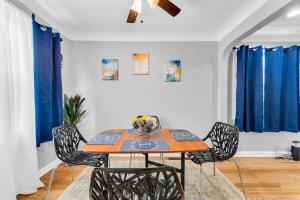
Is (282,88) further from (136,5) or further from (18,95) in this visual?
(18,95)

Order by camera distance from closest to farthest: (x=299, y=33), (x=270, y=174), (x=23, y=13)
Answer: (x=23, y=13)
(x=270, y=174)
(x=299, y=33)

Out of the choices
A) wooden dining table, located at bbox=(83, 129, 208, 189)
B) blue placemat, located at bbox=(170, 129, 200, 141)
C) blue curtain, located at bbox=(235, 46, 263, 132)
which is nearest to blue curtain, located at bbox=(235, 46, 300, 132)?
blue curtain, located at bbox=(235, 46, 263, 132)

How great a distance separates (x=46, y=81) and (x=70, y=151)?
3.77ft

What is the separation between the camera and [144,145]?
6.20 feet

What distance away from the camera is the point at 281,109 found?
12.4 ft

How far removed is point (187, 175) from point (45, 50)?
2.86 meters

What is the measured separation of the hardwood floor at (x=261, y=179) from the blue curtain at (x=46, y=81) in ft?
2.15

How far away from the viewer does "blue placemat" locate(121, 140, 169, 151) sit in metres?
1.79

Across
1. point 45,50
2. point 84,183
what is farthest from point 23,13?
point 84,183

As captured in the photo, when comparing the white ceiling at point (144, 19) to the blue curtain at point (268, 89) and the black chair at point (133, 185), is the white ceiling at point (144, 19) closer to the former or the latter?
the blue curtain at point (268, 89)

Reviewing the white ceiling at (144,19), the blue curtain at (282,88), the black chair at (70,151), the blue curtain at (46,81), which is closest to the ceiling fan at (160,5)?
the white ceiling at (144,19)

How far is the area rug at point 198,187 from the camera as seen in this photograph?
233 cm

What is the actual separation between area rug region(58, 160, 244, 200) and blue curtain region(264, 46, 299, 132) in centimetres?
176

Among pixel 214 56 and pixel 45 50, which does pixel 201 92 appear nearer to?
pixel 214 56
